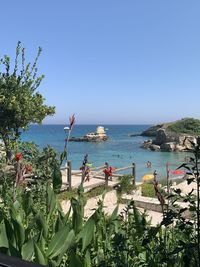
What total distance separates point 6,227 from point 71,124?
1074mm

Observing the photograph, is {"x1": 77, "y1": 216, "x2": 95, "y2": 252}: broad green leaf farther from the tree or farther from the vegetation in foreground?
the tree

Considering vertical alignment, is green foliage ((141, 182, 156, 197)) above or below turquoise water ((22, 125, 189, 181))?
above

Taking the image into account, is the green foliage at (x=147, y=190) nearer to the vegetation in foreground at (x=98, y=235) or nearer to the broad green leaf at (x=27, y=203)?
the vegetation in foreground at (x=98, y=235)

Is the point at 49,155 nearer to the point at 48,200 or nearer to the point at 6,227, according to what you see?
the point at 48,200

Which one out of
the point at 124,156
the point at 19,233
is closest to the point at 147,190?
the point at 19,233

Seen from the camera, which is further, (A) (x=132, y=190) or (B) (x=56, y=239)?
(A) (x=132, y=190)

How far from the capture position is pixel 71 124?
117 inches

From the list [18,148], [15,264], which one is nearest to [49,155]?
[18,148]

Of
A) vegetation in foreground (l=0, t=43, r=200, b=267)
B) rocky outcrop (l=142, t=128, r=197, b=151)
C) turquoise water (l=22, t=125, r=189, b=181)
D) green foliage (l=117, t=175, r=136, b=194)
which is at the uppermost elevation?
vegetation in foreground (l=0, t=43, r=200, b=267)

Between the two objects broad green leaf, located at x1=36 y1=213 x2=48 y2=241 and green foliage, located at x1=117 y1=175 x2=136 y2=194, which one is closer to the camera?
broad green leaf, located at x1=36 y1=213 x2=48 y2=241

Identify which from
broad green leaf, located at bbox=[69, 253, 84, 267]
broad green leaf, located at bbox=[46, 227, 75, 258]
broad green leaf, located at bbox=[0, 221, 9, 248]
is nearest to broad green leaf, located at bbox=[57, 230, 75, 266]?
broad green leaf, located at bbox=[46, 227, 75, 258]

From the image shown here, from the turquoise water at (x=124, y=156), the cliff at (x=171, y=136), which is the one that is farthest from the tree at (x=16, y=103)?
the cliff at (x=171, y=136)

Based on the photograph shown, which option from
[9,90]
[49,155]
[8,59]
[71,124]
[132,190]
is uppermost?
[8,59]

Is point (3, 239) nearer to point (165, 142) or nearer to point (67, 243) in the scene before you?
point (67, 243)
